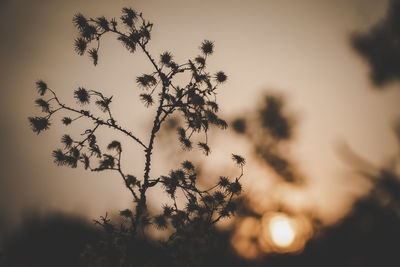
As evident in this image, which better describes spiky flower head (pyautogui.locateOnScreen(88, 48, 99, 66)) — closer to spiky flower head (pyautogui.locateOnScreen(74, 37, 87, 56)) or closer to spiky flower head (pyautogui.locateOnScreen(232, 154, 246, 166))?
spiky flower head (pyautogui.locateOnScreen(74, 37, 87, 56))

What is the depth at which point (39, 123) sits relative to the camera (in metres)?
3.30

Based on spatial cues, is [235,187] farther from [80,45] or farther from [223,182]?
[80,45]

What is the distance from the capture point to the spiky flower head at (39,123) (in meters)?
3.28

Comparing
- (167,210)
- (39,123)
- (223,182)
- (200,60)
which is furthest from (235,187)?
(39,123)

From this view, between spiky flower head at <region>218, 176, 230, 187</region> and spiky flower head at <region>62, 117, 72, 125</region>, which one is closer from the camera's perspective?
spiky flower head at <region>62, 117, 72, 125</region>

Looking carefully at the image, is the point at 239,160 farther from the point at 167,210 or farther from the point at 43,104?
the point at 43,104

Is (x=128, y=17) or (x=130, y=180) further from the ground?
(x=128, y=17)

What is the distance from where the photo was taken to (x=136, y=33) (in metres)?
3.55

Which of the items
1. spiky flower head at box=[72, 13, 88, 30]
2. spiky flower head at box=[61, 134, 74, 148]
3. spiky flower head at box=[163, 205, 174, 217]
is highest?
spiky flower head at box=[72, 13, 88, 30]

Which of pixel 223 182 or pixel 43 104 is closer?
pixel 43 104

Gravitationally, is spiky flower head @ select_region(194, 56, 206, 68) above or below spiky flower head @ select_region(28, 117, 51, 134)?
above

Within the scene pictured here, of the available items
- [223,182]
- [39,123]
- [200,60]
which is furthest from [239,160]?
[39,123]

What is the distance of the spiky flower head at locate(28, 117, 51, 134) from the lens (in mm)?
3283

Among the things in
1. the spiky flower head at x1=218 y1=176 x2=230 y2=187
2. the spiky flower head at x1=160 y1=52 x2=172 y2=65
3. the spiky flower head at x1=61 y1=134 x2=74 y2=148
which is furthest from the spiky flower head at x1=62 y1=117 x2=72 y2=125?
the spiky flower head at x1=218 y1=176 x2=230 y2=187
